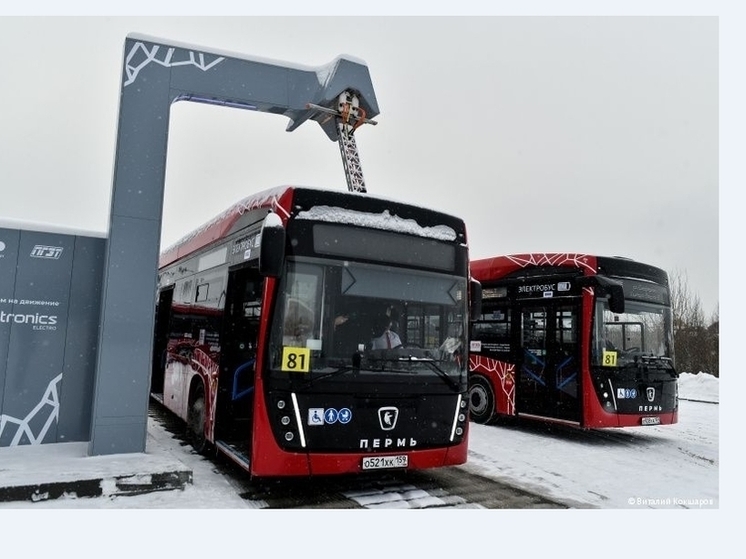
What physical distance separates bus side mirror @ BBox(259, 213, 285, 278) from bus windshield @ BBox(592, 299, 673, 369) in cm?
613

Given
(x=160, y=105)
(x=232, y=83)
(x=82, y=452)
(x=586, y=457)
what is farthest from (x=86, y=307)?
(x=586, y=457)

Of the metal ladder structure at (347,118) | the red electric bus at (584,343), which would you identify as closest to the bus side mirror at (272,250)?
the metal ladder structure at (347,118)

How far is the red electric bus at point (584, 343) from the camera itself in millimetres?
9719

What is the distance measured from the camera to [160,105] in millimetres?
7074

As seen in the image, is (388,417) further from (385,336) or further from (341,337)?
(341,337)

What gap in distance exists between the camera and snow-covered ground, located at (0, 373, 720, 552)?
5.78 meters

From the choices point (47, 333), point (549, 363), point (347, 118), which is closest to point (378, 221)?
point (347, 118)

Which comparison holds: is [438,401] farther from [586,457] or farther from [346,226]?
[586,457]

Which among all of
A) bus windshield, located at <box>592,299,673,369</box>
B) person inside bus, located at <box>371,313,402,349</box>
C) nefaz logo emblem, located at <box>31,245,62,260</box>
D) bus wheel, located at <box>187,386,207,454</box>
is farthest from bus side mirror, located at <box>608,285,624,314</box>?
nefaz logo emblem, located at <box>31,245,62,260</box>

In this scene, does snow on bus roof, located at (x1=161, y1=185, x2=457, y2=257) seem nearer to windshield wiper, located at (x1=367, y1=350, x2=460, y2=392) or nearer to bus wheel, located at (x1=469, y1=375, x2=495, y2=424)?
windshield wiper, located at (x1=367, y1=350, x2=460, y2=392)

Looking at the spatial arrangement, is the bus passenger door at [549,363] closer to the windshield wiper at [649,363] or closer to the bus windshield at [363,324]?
the windshield wiper at [649,363]

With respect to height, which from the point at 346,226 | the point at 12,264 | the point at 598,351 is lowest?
the point at 598,351

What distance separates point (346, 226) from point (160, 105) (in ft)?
9.25

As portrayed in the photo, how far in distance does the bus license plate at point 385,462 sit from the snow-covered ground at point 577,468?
3.57ft
